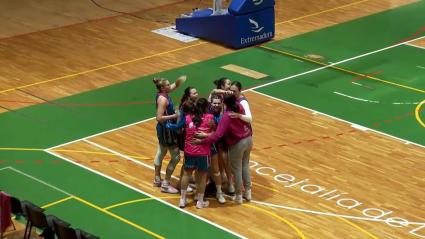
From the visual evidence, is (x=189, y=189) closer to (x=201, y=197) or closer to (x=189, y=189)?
(x=189, y=189)

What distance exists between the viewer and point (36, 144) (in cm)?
1720

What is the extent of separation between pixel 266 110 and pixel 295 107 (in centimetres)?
58

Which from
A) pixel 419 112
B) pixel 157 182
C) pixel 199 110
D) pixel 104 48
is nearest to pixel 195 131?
pixel 199 110

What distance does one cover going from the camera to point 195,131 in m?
14.5

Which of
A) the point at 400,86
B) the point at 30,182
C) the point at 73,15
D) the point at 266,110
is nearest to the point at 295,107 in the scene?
the point at 266,110

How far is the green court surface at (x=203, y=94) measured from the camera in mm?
14805

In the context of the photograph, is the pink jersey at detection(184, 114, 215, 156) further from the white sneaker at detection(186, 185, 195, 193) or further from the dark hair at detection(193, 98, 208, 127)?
the white sneaker at detection(186, 185, 195, 193)

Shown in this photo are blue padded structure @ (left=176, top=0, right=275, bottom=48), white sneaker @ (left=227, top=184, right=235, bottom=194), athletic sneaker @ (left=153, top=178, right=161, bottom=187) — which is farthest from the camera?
blue padded structure @ (left=176, top=0, right=275, bottom=48)

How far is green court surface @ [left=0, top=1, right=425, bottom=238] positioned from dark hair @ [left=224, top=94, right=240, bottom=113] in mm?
1683

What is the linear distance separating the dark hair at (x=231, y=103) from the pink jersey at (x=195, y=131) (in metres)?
0.32

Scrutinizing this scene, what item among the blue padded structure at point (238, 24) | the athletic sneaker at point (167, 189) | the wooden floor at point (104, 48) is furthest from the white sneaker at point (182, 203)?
the blue padded structure at point (238, 24)

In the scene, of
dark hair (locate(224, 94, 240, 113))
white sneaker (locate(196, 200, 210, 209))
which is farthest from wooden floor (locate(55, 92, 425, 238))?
dark hair (locate(224, 94, 240, 113))

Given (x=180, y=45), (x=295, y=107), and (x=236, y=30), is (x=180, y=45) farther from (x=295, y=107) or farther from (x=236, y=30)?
(x=295, y=107)

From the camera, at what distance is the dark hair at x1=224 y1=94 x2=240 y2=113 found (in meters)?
14.5
